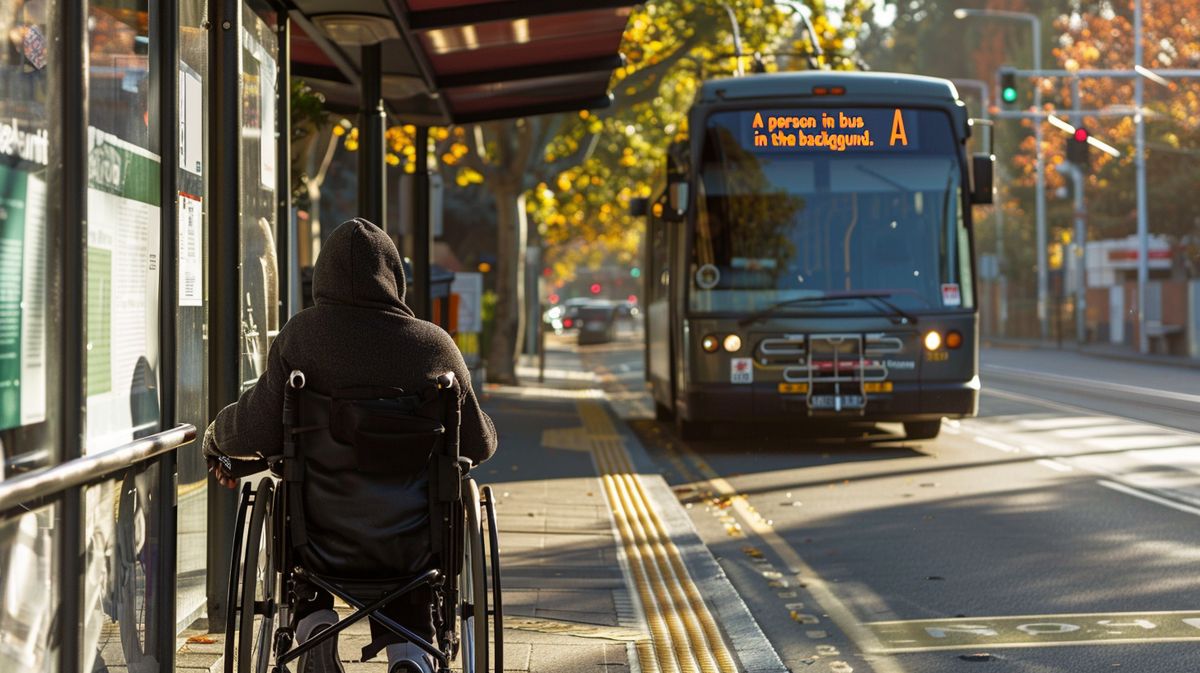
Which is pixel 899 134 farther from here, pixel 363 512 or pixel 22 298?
pixel 22 298

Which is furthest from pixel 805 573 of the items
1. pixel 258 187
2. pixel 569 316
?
pixel 569 316

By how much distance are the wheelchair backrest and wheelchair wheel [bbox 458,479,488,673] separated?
0.11 metres

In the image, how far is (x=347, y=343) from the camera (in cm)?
484

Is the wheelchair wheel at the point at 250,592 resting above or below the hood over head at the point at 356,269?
below

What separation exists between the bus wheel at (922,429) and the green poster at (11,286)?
14.3 m

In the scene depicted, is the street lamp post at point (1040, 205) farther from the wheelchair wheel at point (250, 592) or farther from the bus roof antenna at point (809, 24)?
the wheelchair wheel at point (250, 592)

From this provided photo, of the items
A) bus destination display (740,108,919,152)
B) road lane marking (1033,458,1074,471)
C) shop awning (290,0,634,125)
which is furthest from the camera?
bus destination display (740,108,919,152)

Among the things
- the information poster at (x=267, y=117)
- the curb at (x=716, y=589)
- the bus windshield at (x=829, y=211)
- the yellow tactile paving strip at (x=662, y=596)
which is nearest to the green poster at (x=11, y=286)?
the yellow tactile paving strip at (x=662, y=596)

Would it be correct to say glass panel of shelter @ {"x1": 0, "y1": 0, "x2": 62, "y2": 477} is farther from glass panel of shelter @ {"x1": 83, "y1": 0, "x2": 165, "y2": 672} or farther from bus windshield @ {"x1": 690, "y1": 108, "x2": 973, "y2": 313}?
bus windshield @ {"x1": 690, "y1": 108, "x2": 973, "y2": 313}

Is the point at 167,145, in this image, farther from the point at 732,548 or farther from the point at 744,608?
the point at 732,548

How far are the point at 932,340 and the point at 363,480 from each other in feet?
37.5

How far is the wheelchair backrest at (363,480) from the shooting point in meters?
4.73

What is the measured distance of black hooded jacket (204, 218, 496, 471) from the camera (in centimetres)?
483

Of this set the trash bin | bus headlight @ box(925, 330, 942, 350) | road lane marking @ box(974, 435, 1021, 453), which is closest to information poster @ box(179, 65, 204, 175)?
bus headlight @ box(925, 330, 942, 350)
